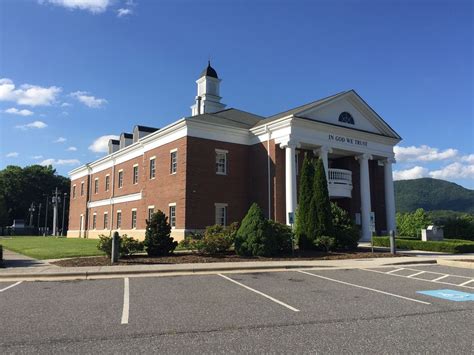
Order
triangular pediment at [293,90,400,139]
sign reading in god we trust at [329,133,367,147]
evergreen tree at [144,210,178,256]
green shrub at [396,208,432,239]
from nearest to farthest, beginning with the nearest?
evergreen tree at [144,210,178,256] < triangular pediment at [293,90,400,139] < sign reading in god we trust at [329,133,367,147] < green shrub at [396,208,432,239]

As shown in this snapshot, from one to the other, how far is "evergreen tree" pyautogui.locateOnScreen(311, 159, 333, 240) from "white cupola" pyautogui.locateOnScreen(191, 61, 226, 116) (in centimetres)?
2445

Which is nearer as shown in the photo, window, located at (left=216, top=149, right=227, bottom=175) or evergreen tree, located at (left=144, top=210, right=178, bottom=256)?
evergreen tree, located at (left=144, top=210, right=178, bottom=256)

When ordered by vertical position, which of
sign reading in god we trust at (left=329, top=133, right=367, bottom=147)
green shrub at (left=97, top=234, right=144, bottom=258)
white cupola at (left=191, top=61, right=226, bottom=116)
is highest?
white cupola at (left=191, top=61, right=226, bottom=116)

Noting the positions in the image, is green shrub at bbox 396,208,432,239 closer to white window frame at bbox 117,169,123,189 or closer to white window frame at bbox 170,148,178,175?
white window frame at bbox 170,148,178,175

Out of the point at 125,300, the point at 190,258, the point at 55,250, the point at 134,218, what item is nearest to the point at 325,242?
the point at 190,258

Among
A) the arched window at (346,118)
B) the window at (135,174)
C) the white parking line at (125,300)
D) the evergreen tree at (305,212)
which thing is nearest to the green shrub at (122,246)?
the white parking line at (125,300)

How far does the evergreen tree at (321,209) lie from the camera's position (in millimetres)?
22609

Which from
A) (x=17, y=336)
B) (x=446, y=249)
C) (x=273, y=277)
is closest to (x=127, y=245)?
(x=273, y=277)

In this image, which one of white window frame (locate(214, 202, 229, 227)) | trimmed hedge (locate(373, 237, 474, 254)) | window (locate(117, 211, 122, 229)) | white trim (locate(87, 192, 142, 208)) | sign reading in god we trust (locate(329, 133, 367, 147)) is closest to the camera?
trimmed hedge (locate(373, 237, 474, 254))

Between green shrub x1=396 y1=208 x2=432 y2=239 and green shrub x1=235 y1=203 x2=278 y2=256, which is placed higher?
green shrub x1=396 y1=208 x2=432 y2=239

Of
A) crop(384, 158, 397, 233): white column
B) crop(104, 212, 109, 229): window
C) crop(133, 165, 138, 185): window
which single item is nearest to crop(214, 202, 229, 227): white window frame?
crop(133, 165, 138, 185): window

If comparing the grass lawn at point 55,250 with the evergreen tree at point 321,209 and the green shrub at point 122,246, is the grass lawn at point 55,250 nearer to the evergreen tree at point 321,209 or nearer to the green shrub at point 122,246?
the green shrub at point 122,246

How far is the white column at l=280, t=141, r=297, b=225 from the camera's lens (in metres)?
28.3

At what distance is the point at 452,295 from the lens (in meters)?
10.3
